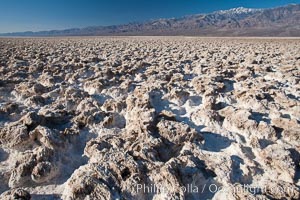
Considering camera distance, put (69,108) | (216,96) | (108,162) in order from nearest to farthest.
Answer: (108,162), (69,108), (216,96)

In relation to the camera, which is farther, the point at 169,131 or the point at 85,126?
the point at 85,126

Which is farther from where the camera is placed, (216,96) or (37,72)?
(37,72)

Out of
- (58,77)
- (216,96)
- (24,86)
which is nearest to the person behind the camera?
(216,96)

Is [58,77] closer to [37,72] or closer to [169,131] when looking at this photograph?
[37,72]

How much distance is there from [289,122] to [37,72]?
8799 mm

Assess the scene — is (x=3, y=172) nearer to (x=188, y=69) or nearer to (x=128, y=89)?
(x=128, y=89)

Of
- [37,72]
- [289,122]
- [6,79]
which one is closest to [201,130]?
[289,122]

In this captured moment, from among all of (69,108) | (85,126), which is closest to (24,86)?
(69,108)

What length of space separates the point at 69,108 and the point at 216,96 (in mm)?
3505

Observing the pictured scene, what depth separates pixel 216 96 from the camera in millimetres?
6551

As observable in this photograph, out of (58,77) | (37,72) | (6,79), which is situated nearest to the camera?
(6,79)

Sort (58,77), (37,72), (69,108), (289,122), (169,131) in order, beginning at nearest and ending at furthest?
(169,131) < (289,122) < (69,108) < (58,77) < (37,72)

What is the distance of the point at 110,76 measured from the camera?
9.17 m

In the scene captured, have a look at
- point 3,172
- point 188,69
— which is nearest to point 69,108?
point 3,172
